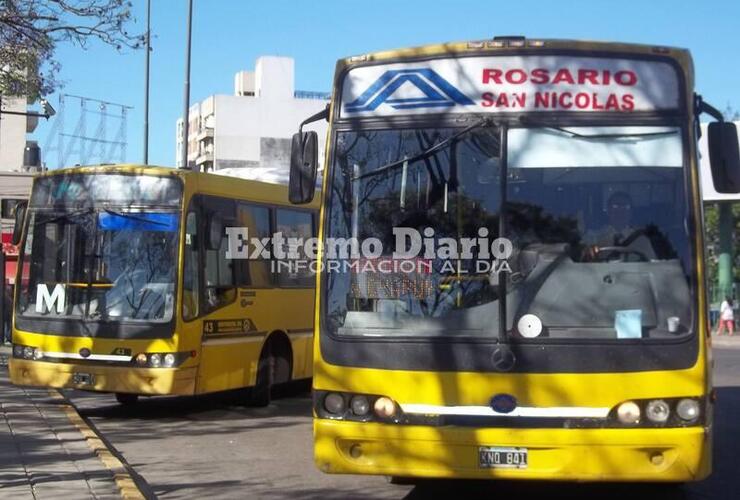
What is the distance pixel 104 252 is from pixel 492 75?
22.8ft

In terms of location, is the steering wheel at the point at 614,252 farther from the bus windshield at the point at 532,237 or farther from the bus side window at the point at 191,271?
the bus side window at the point at 191,271

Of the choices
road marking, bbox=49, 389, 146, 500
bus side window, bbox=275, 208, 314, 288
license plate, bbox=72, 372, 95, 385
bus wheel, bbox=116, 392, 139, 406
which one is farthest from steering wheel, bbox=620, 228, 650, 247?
bus wheel, bbox=116, 392, 139, 406

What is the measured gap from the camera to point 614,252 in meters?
6.70

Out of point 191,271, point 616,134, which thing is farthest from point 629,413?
point 191,271

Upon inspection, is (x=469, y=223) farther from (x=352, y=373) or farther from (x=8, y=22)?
(x=8, y=22)

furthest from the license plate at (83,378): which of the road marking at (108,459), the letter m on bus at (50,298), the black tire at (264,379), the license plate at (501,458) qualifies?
the license plate at (501,458)

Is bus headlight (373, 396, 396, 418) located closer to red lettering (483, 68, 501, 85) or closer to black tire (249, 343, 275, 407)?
red lettering (483, 68, 501, 85)

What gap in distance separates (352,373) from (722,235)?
32.4 meters

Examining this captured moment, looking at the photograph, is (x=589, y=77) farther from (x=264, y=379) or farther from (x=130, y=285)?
(x=264, y=379)

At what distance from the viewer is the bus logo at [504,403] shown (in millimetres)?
6469

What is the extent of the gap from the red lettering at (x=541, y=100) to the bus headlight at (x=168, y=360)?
664cm

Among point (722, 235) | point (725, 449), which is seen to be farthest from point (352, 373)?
point (722, 235)

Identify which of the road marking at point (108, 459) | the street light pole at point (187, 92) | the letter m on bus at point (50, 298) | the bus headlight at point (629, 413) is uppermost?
the street light pole at point (187, 92)

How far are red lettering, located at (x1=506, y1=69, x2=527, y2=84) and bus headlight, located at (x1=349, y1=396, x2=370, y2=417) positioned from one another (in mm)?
2328
